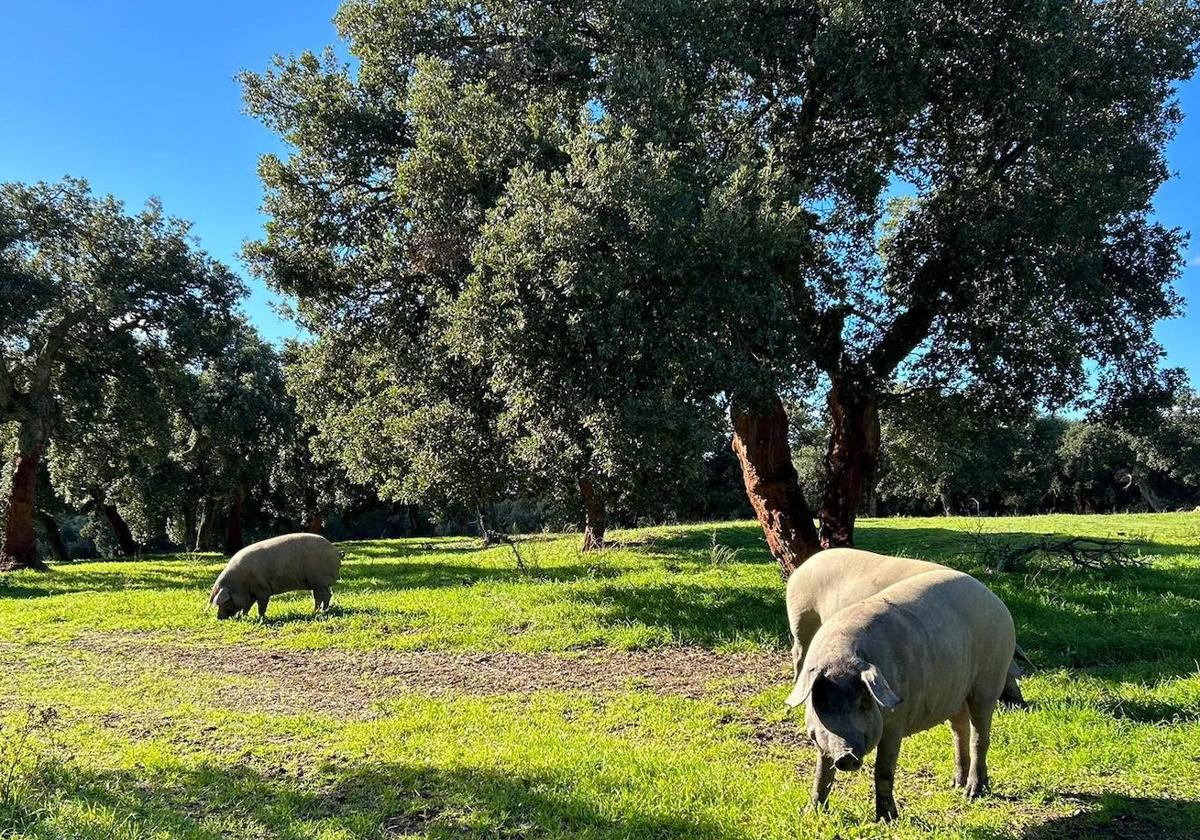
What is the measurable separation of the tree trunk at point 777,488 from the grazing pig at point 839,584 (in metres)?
5.99

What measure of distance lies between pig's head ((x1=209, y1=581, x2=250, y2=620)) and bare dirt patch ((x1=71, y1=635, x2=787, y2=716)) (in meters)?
1.82

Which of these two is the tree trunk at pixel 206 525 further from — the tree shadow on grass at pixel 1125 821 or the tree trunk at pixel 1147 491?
the tree trunk at pixel 1147 491

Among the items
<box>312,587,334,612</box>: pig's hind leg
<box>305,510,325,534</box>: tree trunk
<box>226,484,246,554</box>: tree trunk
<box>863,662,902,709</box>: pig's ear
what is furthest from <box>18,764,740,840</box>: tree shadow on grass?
<box>305,510,325,534</box>: tree trunk

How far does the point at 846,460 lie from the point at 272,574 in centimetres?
1059

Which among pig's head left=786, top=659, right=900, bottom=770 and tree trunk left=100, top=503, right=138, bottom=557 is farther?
tree trunk left=100, top=503, right=138, bottom=557

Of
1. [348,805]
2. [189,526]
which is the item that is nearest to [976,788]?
[348,805]

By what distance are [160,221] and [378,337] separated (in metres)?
13.3

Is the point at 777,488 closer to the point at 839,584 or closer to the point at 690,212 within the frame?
the point at 690,212

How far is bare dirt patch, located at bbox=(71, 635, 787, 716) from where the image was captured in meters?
8.16

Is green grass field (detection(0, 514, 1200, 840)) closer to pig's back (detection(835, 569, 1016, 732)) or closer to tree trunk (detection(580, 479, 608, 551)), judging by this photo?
pig's back (detection(835, 569, 1016, 732))

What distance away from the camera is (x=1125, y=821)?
195 inches

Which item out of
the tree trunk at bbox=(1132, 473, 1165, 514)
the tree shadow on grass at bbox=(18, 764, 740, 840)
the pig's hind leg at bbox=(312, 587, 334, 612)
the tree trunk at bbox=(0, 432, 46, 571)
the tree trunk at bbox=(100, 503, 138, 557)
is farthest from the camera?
the tree trunk at bbox=(1132, 473, 1165, 514)

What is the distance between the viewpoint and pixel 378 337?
14.7 m

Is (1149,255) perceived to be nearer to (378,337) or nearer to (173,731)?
(378,337)
